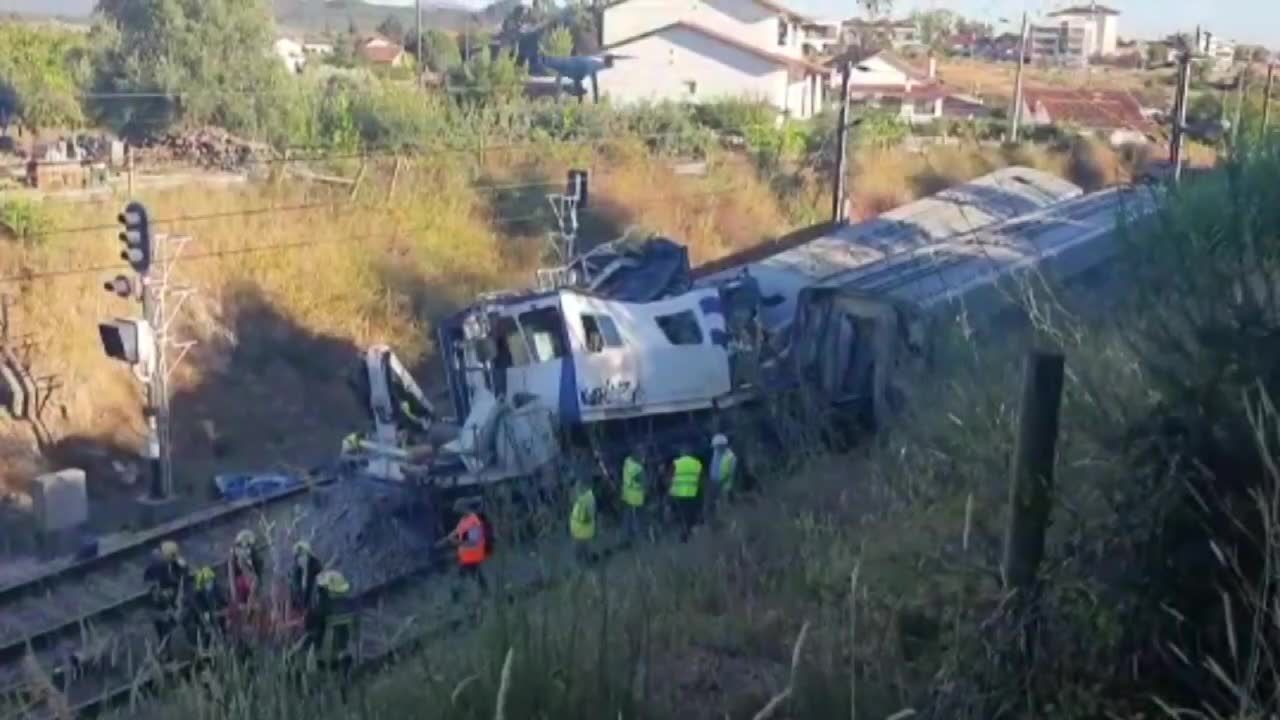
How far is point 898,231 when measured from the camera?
23.8m

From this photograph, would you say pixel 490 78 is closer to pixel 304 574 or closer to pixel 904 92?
pixel 904 92

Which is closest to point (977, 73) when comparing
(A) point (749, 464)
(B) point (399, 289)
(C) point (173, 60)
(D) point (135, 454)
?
(C) point (173, 60)

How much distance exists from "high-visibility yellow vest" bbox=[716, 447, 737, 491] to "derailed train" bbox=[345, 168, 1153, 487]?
2.53 metres

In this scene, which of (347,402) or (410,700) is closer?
(410,700)

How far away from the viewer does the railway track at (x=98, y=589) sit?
1220 centimetres

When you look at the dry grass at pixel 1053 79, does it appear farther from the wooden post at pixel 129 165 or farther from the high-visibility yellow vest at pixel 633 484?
the high-visibility yellow vest at pixel 633 484

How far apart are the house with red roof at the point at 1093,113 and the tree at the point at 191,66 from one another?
23.6 metres

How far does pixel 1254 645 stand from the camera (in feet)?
12.2

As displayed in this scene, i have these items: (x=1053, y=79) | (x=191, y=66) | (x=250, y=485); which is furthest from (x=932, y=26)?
(x=250, y=485)

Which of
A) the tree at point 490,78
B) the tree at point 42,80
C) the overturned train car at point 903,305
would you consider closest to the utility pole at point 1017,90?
the tree at point 490,78

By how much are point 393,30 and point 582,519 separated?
3375 inches

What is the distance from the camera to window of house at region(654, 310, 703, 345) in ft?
57.2

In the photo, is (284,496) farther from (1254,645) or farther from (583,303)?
(1254,645)

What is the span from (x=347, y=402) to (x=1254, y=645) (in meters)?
22.1
